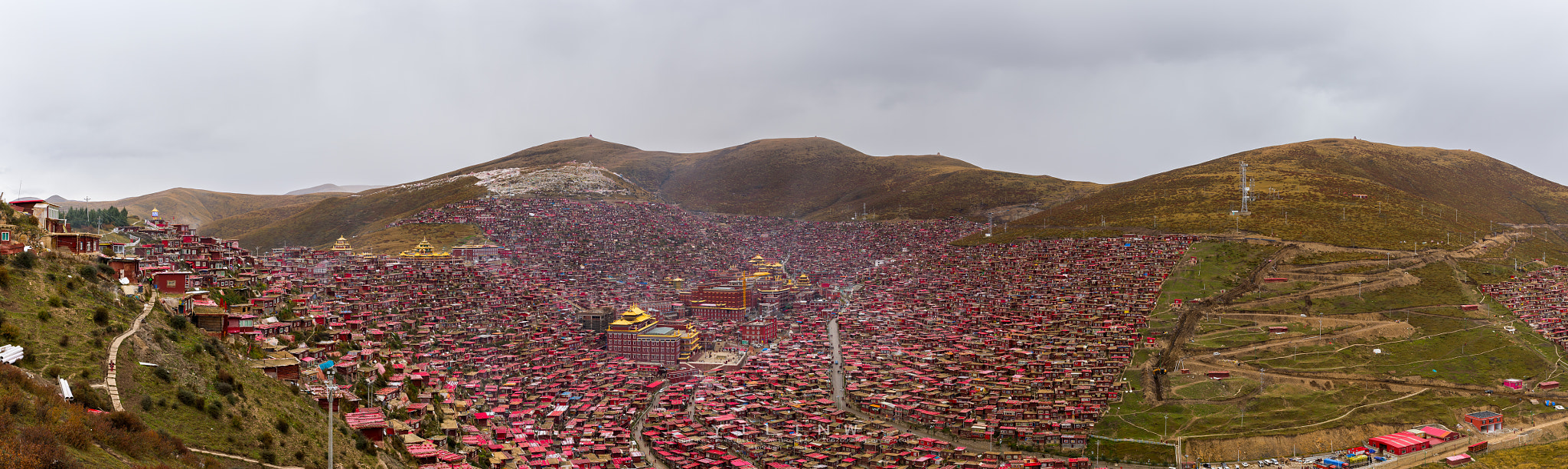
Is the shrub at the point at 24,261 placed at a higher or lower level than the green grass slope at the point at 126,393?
higher

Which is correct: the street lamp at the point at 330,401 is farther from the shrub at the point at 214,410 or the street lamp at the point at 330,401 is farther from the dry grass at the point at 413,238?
the dry grass at the point at 413,238

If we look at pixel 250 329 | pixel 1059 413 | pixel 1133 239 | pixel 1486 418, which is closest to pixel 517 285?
pixel 250 329

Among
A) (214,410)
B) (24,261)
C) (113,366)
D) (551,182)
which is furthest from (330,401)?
(551,182)

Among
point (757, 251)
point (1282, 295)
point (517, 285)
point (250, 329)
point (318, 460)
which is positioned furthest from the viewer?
point (757, 251)

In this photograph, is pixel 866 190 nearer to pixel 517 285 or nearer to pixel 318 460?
pixel 517 285

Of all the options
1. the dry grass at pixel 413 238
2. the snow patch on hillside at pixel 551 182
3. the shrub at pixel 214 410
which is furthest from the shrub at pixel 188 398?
the snow patch on hillside at pixel 551 182

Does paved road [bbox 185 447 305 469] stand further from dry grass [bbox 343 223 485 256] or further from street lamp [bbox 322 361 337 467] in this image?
dry grass [bbox 343 223 485 256]
